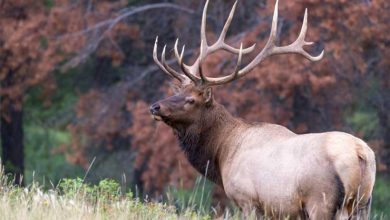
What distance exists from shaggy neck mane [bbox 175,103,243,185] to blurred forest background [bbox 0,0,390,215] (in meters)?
4.05

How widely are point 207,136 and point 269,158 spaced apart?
4.94 ft

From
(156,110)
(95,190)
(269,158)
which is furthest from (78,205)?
(156,110)

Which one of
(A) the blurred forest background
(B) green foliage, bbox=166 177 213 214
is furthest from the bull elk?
(A) the blurred forest background

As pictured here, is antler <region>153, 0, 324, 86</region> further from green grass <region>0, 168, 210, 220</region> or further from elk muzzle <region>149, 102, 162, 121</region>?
green grass <region>0, 168, 210, 220</region>

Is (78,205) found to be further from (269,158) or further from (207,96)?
(207,96)

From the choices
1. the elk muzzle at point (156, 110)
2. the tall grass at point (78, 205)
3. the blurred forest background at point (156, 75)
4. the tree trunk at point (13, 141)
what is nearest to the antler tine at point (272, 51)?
the elk muzzle at point (156, 110)

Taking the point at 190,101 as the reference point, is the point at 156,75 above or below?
below

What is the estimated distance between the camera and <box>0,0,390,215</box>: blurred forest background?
50.8 ft

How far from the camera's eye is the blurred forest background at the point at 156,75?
610 inches

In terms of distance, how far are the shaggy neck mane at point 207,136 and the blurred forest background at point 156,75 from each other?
405cm

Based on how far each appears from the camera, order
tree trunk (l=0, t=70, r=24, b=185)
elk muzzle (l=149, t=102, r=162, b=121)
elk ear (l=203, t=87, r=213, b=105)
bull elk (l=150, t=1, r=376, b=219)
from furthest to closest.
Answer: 1. tree trunk (l=0, t=70, r=24, b=185)
2. elk ear (l=203, t=87, r=213, b=105)
3. elk muzzle (l=149, t=102, r=162, b=121)
4. bull elk (l=150, t=1, r=376, b=219)

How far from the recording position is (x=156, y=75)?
18.4 meters

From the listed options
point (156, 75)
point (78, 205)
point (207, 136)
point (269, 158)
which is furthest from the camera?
point (156, 75)

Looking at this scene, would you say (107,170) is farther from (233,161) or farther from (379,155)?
(233,161)
